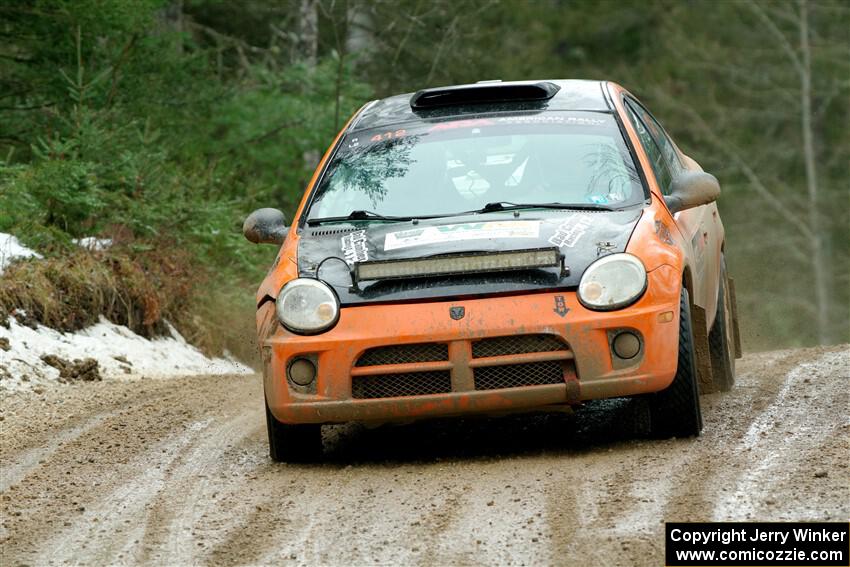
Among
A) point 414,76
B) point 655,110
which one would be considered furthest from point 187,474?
point 655,110

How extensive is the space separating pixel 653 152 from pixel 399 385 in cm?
237

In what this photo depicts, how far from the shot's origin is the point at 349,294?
249 inches

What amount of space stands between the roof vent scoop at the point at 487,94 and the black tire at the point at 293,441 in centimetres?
218

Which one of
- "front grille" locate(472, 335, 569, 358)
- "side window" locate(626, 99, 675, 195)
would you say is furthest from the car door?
"front grille" locate(472, 335, 569, 358)

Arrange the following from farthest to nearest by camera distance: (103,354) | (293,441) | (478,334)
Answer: (103,354)
(293,441)
(478,334)

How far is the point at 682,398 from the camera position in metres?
6.40

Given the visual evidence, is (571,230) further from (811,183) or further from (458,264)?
(811,183)

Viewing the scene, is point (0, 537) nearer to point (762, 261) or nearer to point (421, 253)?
point (421, 253)

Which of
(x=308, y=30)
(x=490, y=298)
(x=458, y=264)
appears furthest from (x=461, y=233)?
(x=308, y=30)

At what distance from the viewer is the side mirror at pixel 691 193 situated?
23.2 feet

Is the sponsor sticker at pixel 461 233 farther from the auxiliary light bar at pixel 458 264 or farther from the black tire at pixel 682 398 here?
the black tire at pixel 682 398

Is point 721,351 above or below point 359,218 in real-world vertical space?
below

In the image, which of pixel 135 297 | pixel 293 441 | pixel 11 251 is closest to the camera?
pixel 293 441

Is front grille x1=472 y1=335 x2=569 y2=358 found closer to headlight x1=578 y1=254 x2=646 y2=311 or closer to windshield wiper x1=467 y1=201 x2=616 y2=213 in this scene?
headlight x1=578 y1=254 x2=646 y2=311
